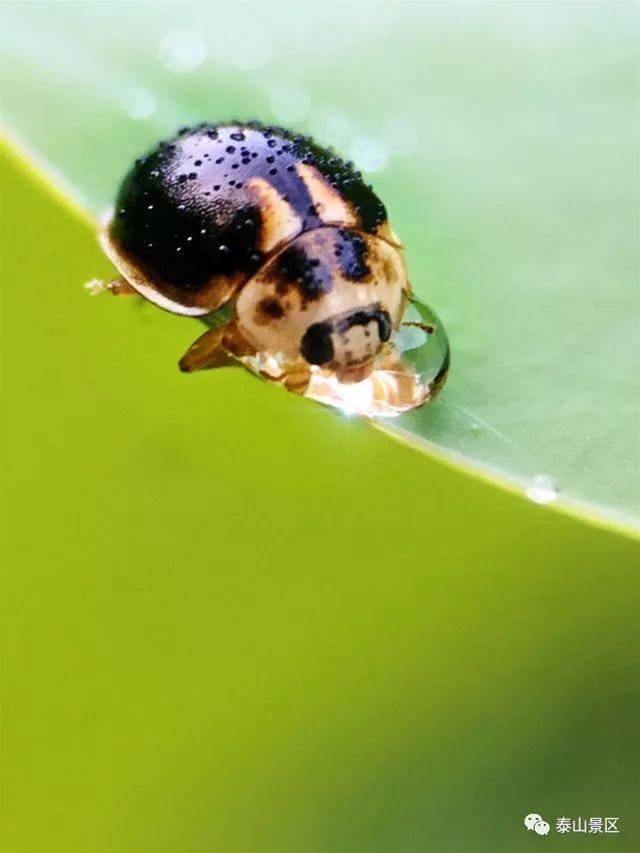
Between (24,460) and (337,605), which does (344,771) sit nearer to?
(337,605)

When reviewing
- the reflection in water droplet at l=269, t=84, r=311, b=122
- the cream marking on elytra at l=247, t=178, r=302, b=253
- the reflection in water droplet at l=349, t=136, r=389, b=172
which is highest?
the reflection in water droplet at l=269, t=84, r=311, b=122

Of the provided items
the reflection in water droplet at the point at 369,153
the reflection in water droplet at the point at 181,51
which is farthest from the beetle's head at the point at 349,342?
the reflection in water droplet at the point at 181,51

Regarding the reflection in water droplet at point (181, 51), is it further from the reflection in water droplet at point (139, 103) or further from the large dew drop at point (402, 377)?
the large dew drop at point (402, 377)

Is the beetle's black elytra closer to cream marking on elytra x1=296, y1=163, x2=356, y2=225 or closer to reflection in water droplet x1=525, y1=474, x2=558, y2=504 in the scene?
cream marking on elytra x1=296, y1=163, x2=356, y2=225

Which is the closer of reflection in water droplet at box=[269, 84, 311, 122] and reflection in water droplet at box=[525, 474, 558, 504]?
reflection in water droplet at box=[525, 474, 558, 504]

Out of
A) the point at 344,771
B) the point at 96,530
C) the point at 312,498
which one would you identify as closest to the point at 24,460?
the point at 96,530

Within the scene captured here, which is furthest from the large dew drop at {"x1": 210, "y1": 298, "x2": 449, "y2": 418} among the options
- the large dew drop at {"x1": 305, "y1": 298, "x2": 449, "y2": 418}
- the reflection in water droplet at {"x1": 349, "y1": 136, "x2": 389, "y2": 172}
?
the reflection in water droplet at {"x1": 349, "y1": 136, "x2": 389, "y2": 172}

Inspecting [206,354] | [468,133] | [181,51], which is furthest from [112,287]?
[468,133]

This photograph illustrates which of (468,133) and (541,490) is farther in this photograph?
(468,133)

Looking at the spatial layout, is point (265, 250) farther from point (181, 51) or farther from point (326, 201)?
point (181, 51)
